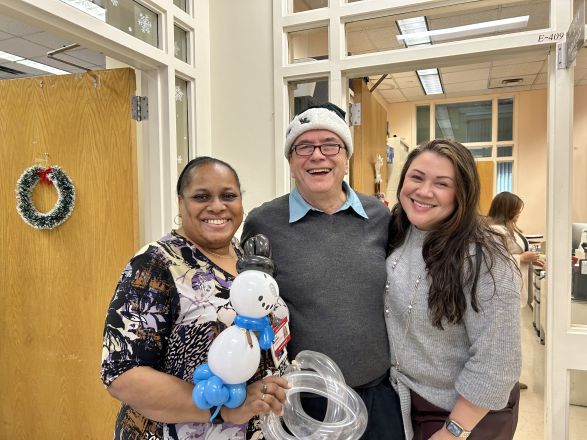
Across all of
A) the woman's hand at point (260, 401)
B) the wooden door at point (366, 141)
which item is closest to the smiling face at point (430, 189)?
the woman's hand at point (260, 401)

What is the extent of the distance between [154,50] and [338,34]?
96 cm

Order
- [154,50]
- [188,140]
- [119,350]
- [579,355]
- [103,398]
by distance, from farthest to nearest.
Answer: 1. [188,140]
2. [103,398]
3. [154,50]
4. [579,355]
5. [119,350]

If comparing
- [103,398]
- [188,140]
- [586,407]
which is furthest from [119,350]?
[586,407]

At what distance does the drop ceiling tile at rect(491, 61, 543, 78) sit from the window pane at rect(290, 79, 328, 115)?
463 centimetres

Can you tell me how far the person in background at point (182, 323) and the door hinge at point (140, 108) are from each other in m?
1.17

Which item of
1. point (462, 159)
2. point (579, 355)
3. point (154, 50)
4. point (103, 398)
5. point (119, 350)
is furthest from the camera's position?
point (103, 398)

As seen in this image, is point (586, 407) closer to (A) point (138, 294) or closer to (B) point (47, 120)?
(A) point (138, 294)

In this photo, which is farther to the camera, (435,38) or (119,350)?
(435,38)

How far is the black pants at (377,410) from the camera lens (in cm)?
127

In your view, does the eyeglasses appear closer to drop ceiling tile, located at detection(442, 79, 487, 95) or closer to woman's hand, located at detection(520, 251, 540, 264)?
woman's hand, located at detection(520, 251, 540, 264)

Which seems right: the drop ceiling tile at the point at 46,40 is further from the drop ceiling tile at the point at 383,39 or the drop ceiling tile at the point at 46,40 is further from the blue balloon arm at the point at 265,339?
the blue balloon arm at the point at 265,339

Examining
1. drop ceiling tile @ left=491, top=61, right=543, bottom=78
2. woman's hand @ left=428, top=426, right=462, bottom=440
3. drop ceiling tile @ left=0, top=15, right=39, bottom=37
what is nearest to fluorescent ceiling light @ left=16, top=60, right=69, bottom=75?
drop ceiling tile @ left=0, top=15, right=39, bottom=37

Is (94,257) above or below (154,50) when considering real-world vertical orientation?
below

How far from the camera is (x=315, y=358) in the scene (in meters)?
1.22
